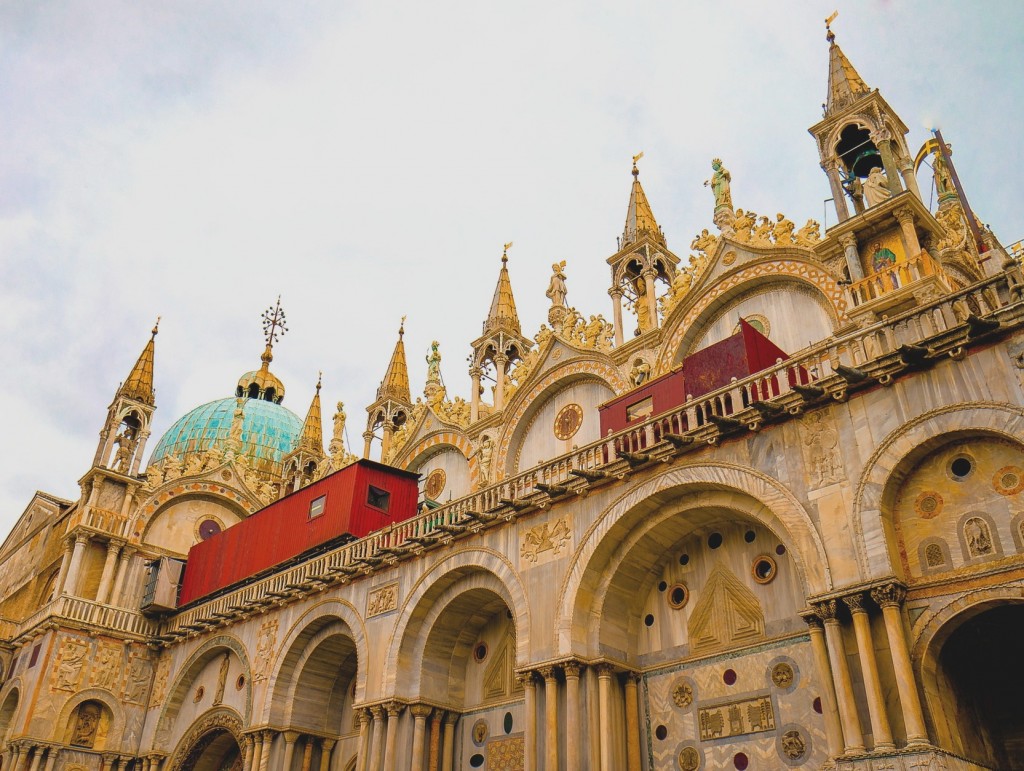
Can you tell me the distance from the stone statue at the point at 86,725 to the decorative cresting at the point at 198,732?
3656 mm

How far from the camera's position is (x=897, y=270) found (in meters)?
20.5

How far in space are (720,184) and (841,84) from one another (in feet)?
17.6

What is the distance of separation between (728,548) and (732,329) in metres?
8.08

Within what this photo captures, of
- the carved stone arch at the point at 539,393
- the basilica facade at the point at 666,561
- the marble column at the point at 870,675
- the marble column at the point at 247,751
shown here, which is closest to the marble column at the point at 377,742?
the basilica facade at the point at 666,561

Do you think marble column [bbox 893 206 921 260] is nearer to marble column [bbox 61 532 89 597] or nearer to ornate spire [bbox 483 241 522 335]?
ornate spire [bbox 483 241 522 335]

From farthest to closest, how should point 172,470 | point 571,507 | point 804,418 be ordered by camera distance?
point 172,470, point 571,507, point 804,418

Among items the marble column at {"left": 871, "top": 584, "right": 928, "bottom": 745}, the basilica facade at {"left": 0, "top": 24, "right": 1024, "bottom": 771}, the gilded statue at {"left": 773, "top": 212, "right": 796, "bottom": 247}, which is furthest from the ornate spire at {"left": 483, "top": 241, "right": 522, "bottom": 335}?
the marble column at {"left": 871, "top": 584, "right": 928, "bottom": 745}

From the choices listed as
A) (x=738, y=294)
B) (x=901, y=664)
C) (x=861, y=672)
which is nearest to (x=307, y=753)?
(x=861, y=672)

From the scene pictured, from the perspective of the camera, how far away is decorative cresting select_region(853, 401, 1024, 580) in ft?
49.9

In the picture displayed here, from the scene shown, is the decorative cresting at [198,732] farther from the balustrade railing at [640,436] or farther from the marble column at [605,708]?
the marble column at [605,708]

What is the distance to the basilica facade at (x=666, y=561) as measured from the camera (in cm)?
1558

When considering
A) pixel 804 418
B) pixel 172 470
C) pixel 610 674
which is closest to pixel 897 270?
pixel 804 418

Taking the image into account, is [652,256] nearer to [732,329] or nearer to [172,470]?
[732,329]

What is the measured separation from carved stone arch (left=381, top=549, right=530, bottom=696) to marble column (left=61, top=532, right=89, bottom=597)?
18.2 m
